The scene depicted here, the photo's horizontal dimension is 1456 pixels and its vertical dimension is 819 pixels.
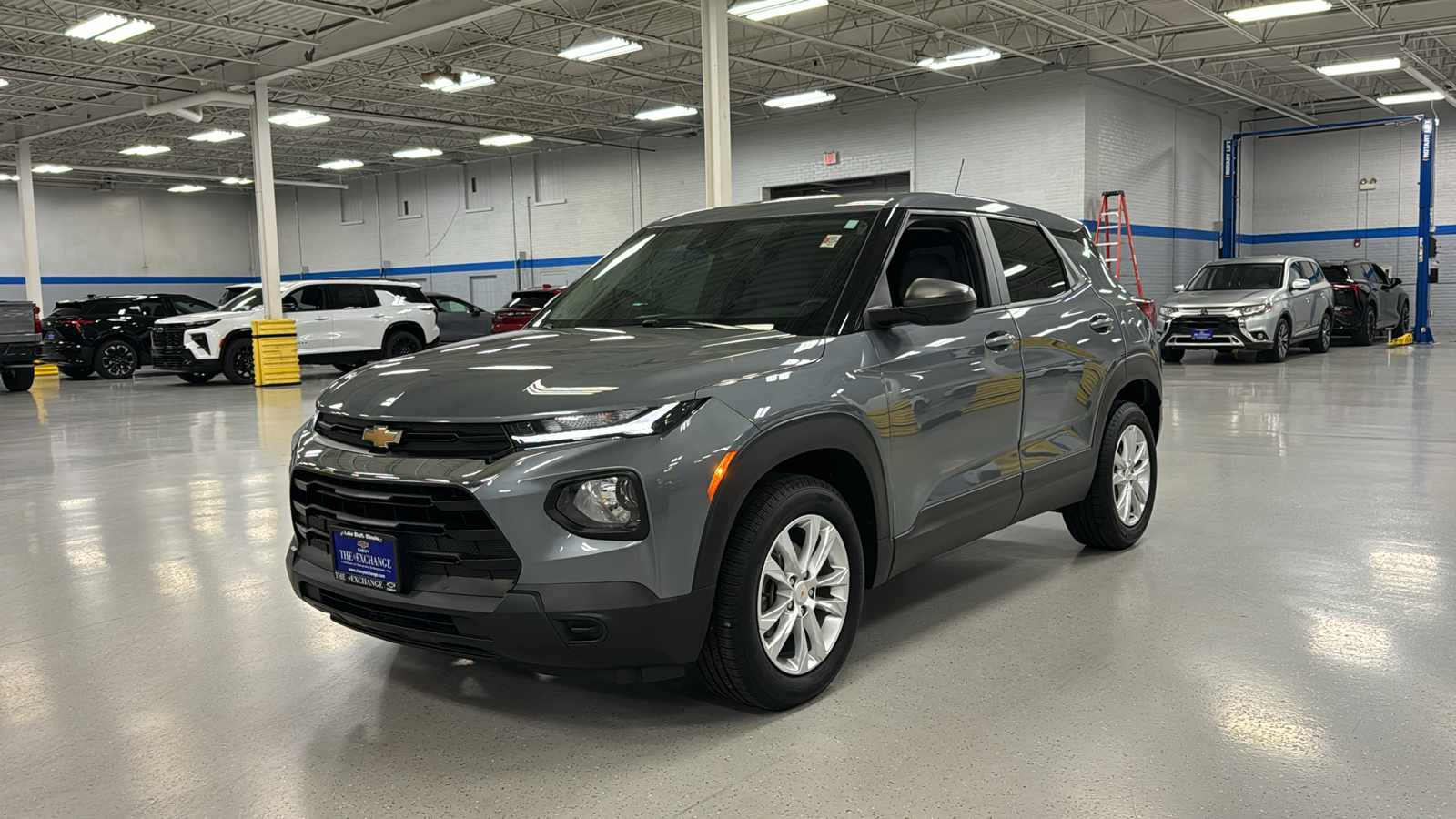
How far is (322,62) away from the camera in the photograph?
675 inches

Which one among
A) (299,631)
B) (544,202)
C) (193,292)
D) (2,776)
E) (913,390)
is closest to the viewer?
(2,776)

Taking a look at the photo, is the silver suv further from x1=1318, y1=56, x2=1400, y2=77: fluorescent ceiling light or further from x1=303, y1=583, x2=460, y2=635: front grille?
x1=303, y1=583, x2=460, y2=635: front grille

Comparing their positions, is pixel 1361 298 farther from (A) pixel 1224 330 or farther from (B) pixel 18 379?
(B) pixel 18 379

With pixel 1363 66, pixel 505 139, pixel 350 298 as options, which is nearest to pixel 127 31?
pixel 350 298

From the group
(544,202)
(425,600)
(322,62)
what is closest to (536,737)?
(425,600)

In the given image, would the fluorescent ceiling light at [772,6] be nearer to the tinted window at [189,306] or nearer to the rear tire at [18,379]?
the tinted window at [189,306]

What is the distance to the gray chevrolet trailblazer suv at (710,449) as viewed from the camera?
2.74 m

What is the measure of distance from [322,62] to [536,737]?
16512 mm

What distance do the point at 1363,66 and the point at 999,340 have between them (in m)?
19.0

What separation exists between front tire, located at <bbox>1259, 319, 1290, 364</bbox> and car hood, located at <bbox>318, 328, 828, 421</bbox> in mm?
15602

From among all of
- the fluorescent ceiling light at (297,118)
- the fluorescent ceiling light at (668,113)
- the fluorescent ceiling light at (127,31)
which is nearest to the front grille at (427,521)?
the fluorescent ceiling light at (127,31)

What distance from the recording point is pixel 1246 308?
1619 centimetres

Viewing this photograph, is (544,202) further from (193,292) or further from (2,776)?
(2,776)

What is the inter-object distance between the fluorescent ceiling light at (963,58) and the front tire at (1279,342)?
20.8 feet
